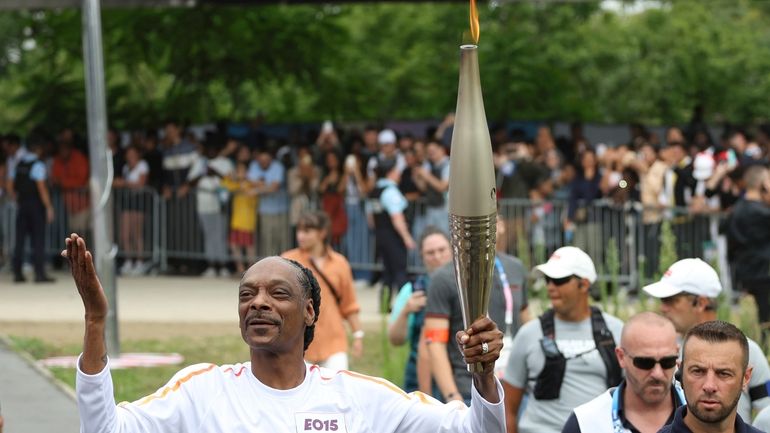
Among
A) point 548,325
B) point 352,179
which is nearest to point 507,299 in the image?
point 548,325

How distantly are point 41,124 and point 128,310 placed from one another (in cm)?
774

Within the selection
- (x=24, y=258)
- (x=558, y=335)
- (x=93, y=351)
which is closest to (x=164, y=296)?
(x=24, y=258)

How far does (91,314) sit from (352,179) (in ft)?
54.5

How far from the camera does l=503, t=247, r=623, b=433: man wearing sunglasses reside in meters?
8.22

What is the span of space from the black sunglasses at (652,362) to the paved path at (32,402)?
6097 millimetres

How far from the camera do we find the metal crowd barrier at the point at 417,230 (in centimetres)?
1859

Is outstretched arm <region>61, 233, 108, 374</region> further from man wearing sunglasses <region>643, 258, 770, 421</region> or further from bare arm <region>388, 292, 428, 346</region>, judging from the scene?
Answer: bare arm <region>388, 292, 428, 346</region>

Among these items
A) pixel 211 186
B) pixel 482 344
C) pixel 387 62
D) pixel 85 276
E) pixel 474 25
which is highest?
pixel 387 62

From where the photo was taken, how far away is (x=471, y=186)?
4289mm

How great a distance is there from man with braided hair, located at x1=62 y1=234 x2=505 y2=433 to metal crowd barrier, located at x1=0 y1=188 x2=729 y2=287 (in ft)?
35.4

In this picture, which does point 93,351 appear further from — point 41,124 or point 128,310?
point 41,124

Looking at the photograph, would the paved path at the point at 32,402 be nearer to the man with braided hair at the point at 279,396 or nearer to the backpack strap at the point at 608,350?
the backpack strap at the point at 608,350

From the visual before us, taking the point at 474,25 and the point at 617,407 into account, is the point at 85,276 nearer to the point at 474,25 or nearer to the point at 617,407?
the point at 474,25

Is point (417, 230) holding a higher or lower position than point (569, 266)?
lower
